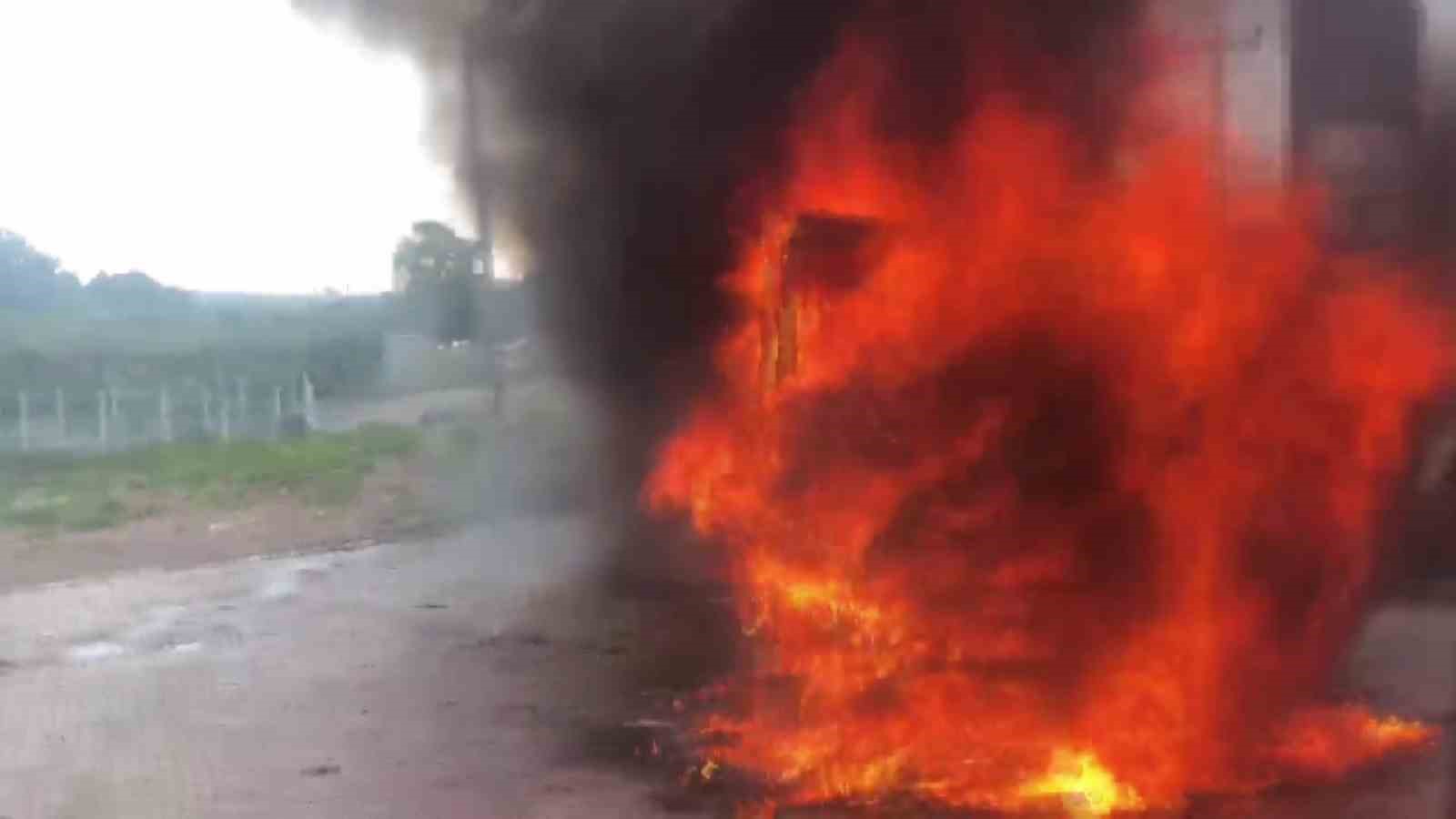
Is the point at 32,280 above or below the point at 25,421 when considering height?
above

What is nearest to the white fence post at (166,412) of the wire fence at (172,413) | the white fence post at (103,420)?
the wire fence at (172,413)

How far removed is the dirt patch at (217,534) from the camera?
12766mm

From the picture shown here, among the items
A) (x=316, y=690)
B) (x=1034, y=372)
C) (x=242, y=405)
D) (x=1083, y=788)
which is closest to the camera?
(x=1083, y=788)

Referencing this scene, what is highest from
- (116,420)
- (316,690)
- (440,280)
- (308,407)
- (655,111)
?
(655,111)

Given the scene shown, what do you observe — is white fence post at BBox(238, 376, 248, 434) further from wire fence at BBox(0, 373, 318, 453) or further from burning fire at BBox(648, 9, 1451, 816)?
burning fire at BBox(648, 9, 1451, 816)

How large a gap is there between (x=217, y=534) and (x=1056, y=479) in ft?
30.7

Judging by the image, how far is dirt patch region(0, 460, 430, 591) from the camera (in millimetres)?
12766

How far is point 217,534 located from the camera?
14.2 meters

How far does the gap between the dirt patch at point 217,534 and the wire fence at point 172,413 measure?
3.58 ft

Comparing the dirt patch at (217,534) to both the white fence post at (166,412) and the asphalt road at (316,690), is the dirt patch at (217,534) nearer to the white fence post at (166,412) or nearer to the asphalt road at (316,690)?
the asphalt road at (316,690)

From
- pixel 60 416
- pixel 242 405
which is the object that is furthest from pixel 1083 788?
pixel 60 416

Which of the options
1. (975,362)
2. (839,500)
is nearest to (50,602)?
(839,500)

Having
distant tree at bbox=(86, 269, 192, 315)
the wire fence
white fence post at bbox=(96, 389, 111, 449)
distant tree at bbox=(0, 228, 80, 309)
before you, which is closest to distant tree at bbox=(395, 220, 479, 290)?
the wire fence

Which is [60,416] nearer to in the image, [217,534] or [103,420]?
[103,420]
